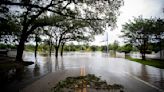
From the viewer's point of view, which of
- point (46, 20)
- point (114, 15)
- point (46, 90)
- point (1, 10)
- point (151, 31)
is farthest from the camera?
point (151, 31)

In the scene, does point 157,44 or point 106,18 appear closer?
point 106,18

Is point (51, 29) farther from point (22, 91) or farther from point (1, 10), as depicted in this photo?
point (22, 91)

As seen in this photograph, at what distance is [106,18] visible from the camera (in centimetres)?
2219

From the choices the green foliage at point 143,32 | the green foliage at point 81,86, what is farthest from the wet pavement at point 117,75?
the green foliage at point 143,32

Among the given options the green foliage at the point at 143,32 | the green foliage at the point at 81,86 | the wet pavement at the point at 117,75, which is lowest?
the wet pavement at the point at 117,75

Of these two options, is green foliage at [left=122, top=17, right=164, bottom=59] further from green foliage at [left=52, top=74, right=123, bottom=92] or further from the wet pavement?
green foliage at [left=52, top=74, right=123, bottom=92]

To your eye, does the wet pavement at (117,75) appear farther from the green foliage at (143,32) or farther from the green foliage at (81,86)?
the green foliage at (143,32)

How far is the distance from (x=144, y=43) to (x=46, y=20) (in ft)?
76.6

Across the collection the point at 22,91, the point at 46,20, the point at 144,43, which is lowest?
the point at 22,91

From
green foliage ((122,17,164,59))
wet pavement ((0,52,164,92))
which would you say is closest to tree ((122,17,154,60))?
green foliage ((122,17,164,59))

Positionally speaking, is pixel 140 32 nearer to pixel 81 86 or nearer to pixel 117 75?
pixel 117 75

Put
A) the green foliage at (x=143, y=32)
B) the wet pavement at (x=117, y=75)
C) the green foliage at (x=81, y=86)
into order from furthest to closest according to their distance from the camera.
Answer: the green foliage at (x=143, y=32)
the wet pavement at (x=117, y=75)
the green foliage at (x=81, y=86)

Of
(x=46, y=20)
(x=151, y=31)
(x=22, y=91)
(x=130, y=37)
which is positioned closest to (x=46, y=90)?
(x=22, y=91)

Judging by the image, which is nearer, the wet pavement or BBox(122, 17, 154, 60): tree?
the wet pavement
